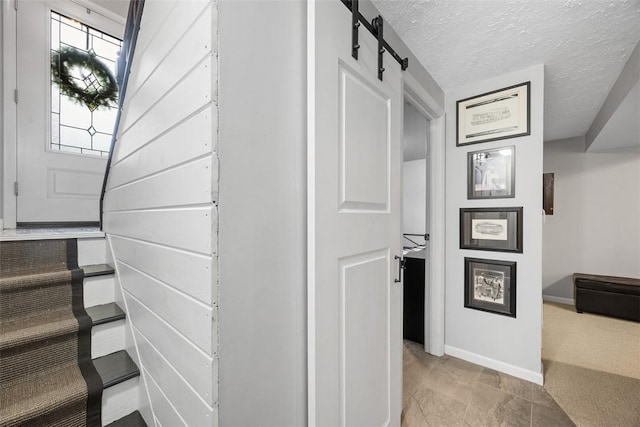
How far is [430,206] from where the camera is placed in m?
2.50

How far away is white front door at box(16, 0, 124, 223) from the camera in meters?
2.30

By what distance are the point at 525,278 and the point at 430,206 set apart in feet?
Answer: 3.02

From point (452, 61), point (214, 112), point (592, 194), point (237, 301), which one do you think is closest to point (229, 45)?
point (214, 112)

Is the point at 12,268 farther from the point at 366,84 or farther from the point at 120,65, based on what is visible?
the point at 366,84

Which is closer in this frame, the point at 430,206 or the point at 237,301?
the point at 237,301

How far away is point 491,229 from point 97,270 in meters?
2.85

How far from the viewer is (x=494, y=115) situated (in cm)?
221

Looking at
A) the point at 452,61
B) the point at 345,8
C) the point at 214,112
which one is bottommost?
the point at 214,112

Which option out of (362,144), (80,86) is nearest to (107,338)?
(362,144)

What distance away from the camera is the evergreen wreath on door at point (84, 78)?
2465 mm

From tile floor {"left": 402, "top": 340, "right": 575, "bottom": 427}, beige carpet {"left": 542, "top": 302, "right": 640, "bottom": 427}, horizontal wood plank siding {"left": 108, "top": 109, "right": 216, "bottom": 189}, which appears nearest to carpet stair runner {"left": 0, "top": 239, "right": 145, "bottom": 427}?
horizontal wood plank siding {"left": 108, "top": 109, "right": 216, "bottom": 189}

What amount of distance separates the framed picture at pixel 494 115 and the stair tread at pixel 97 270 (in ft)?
9.26

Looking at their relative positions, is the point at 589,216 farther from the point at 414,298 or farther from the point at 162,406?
the point at 162,406

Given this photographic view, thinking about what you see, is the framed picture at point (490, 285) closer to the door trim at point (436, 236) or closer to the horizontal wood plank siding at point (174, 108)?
the door trim at point (436, 236)
